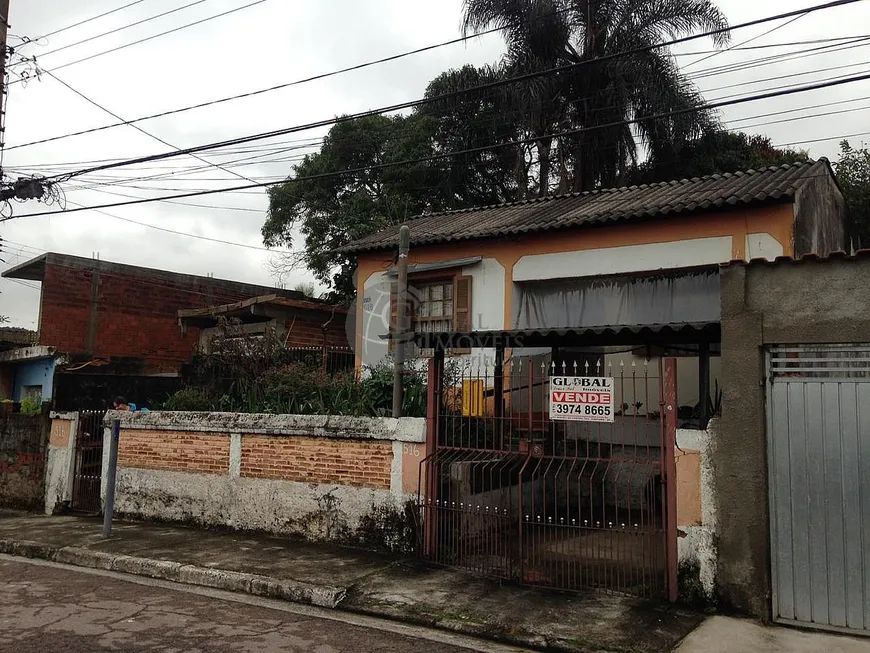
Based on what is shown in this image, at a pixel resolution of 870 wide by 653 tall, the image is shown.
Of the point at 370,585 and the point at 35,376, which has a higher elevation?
the point at 35,376

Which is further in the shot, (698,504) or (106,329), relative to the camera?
(106,329)

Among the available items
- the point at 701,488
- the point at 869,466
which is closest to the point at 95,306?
the point at 701,488

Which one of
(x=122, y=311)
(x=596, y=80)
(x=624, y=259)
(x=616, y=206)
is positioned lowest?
(x=122, y=311)

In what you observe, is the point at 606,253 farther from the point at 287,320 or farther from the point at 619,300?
the point at 287,320

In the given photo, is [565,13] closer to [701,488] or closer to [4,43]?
[4,43]

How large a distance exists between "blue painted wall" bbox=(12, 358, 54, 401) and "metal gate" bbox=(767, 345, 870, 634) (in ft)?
48.7

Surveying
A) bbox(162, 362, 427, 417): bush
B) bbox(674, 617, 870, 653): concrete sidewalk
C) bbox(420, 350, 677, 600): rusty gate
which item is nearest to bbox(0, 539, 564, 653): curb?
bbox(674, 617, 870, 653): concrete sidewalk

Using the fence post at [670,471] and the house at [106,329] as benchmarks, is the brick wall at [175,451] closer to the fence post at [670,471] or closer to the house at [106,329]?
the house at [106,329]

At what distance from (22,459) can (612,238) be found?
10276 millimetres

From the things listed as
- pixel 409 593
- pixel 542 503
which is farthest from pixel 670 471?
pixel 409 593

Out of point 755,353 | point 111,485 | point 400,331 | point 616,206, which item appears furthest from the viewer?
point 616,206

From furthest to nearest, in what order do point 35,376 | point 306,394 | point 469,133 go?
point 469,133 → point 35,376 → point 306,394

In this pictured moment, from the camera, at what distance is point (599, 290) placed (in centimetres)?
1171

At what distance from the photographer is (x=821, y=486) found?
211 inches
